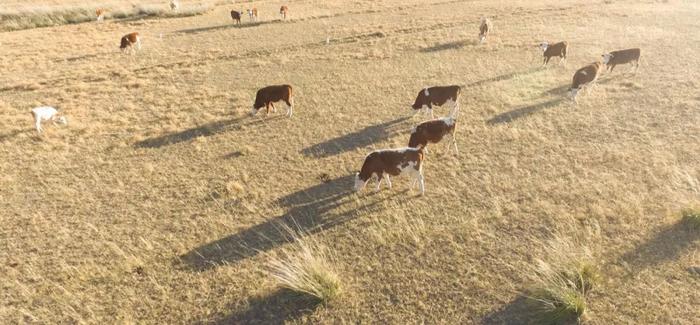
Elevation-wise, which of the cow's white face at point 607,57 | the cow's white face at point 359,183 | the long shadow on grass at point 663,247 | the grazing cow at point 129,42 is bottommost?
the long shadow on grass at point 663,247

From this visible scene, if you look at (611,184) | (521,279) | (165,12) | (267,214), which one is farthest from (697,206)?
(165,12)

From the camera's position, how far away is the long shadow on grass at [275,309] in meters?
6.89

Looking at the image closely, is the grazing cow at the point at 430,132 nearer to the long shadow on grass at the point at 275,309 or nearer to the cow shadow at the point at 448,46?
the long shadow on grass at the point at 275,309

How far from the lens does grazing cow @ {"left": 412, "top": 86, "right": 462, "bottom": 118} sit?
14.0 meters

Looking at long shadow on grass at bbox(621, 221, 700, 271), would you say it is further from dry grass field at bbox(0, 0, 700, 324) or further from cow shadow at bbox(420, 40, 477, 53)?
cow shadow at bbox(420, 40, 477, 53)

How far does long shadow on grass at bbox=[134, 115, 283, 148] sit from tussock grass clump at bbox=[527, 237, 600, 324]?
9972 mm

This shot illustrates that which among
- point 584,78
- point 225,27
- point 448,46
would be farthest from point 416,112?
point 225,27

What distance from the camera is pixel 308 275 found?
7273 mm

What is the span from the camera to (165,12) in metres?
36.2

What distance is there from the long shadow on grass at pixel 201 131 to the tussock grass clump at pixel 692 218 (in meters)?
11.4

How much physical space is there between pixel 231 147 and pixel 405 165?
567 centimetres

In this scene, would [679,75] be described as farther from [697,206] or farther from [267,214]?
[267,214]

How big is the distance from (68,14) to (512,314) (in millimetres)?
41209

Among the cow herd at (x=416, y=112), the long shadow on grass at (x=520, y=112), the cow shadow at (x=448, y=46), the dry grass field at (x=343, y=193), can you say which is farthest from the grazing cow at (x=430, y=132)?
the cow shadow at (x=448, y=46)
